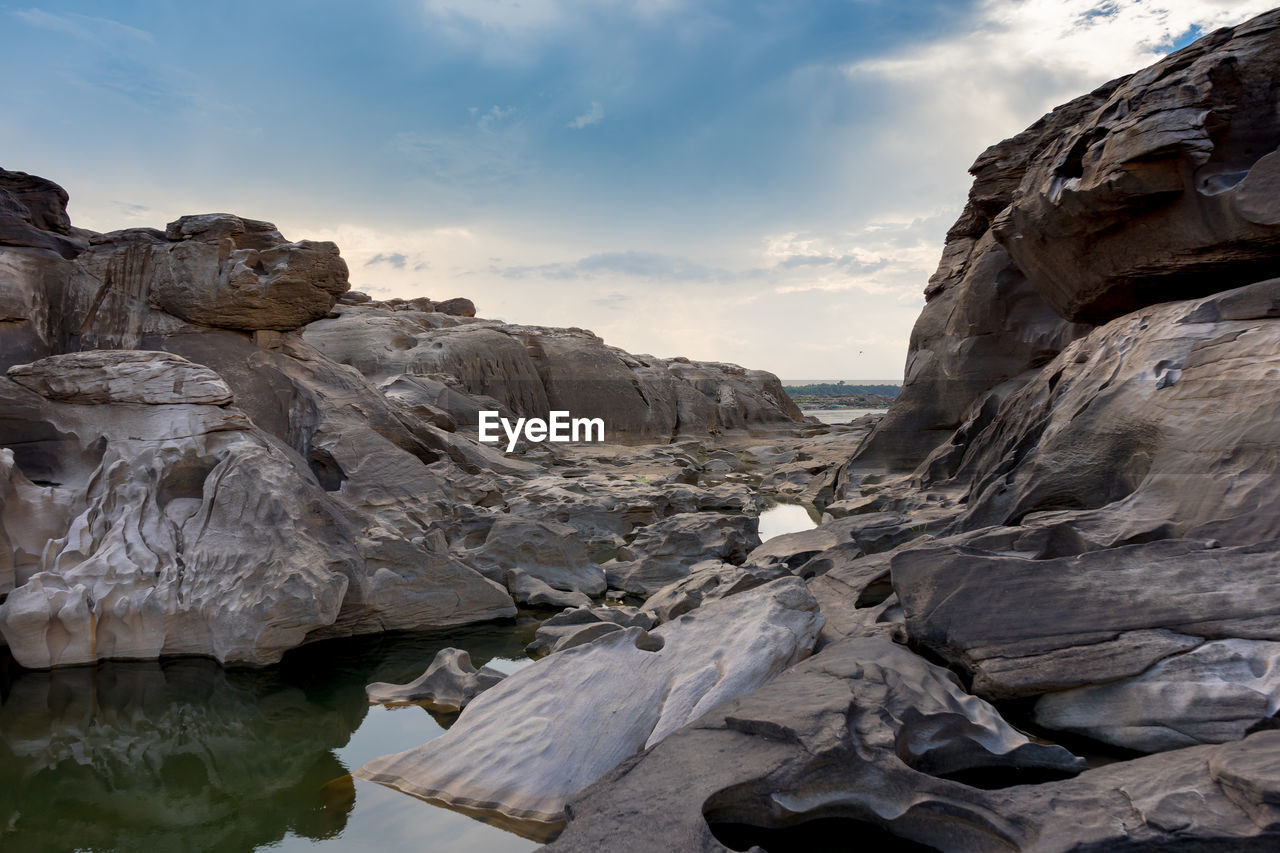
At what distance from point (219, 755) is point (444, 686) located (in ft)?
3.82

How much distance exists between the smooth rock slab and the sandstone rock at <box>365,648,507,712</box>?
564 millimetres

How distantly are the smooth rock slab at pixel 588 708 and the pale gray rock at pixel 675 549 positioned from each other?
3.02 m

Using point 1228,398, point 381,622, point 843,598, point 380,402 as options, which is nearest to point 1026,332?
point 1228,398

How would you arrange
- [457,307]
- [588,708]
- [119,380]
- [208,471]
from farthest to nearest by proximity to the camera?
[457,307] → [119,380] → [208,471] → [588,708]

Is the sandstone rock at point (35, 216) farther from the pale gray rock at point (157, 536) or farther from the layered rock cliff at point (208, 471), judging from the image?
the pale gray rock at point (157, 536)

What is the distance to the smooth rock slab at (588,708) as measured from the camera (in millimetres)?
3377

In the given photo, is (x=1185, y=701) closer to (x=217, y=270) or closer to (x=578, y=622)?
(x=578, y=622)

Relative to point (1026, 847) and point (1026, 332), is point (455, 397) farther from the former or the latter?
point (1026, 847)

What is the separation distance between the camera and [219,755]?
13.3 feet

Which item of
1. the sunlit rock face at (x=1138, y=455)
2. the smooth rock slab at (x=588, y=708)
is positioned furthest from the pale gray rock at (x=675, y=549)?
the smooth rock slab at (x=588, y=708)

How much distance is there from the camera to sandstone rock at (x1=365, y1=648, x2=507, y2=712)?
14.7 ft

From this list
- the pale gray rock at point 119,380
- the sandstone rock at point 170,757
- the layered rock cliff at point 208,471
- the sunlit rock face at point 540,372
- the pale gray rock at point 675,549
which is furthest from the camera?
the sunlit rock face at point 540,372

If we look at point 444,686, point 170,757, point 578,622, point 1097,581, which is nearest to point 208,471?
point 170,757

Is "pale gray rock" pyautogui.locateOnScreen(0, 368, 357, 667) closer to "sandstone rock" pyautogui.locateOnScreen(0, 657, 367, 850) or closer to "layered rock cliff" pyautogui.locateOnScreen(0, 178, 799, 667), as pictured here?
"layered rock cliff" pyautogui.locateOnScreen(0, 178, 799, 667)
